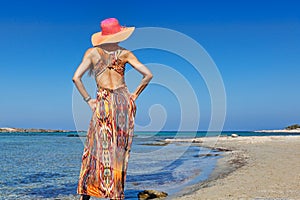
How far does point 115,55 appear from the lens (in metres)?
4.55

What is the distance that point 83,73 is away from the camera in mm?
4383

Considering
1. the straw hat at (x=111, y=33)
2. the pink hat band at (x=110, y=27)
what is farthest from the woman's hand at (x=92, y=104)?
the pink hat band at (x=110, y=27)

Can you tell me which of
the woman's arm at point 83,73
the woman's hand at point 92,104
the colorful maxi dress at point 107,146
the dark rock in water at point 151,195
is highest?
the woman's arm at point 83,73

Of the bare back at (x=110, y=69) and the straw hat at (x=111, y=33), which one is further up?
the straw hat at (x=111, y=33)

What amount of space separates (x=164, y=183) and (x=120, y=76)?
8.29 meters

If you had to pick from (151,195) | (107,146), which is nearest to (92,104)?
(107,146)

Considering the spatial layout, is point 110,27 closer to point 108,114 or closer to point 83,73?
point 83,73

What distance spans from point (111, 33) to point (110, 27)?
8 centimetres

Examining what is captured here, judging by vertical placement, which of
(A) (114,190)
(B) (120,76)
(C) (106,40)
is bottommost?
(A) (114,190)

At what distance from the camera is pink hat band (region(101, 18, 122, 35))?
4.57m

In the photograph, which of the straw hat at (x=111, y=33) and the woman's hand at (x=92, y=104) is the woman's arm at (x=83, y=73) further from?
the straw hat at (x=111, y=33)

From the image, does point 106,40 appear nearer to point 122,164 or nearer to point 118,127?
point 118,127

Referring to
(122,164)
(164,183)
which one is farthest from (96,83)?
(164,183)

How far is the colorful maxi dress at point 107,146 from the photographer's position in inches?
175
